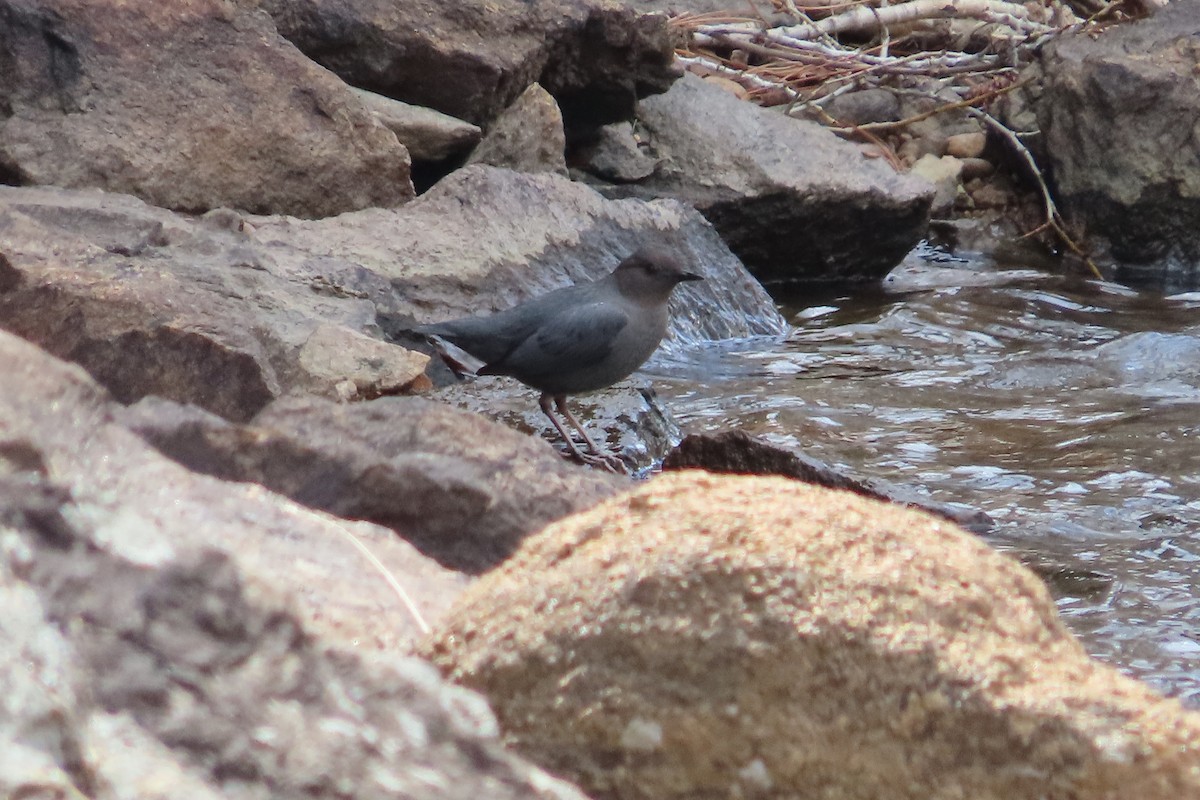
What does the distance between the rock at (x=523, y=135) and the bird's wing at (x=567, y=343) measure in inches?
94.4

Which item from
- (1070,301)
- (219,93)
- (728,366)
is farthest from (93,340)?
(1070,301)

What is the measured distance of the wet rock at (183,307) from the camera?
3816mm

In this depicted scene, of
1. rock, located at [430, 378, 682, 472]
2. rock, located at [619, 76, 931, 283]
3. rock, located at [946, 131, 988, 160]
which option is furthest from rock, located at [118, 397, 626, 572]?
rock, located at [946, 131, 988, 160]

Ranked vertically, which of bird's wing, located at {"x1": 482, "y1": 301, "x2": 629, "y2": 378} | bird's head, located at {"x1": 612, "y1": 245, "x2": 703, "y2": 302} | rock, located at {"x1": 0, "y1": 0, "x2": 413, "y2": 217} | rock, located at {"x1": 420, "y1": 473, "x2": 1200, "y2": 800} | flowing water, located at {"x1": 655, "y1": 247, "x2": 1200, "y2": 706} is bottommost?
flowing water, located at {"x1": 655, "y1": 247, "x2": 1200, "y2": 706}

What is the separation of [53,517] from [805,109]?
1013 centimetres

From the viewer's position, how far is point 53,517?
1.47 meters

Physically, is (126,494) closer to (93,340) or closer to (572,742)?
(572,742)

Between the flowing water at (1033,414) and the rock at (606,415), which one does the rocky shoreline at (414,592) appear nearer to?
the rock at (606,415)

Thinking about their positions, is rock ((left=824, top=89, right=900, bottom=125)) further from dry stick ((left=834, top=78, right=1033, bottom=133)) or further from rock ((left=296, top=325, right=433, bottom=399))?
rock ((left=296, top=325, right=433, bottom=399))

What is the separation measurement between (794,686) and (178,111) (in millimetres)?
4763

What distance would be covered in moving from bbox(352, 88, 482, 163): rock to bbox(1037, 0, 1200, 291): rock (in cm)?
457

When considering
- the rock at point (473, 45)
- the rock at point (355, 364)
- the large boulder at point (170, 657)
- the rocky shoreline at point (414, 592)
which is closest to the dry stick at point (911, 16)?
the rock at point (473, 45)

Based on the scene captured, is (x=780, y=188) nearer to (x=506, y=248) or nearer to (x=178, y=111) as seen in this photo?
(x=506, y=248)

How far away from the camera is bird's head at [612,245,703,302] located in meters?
5.58
